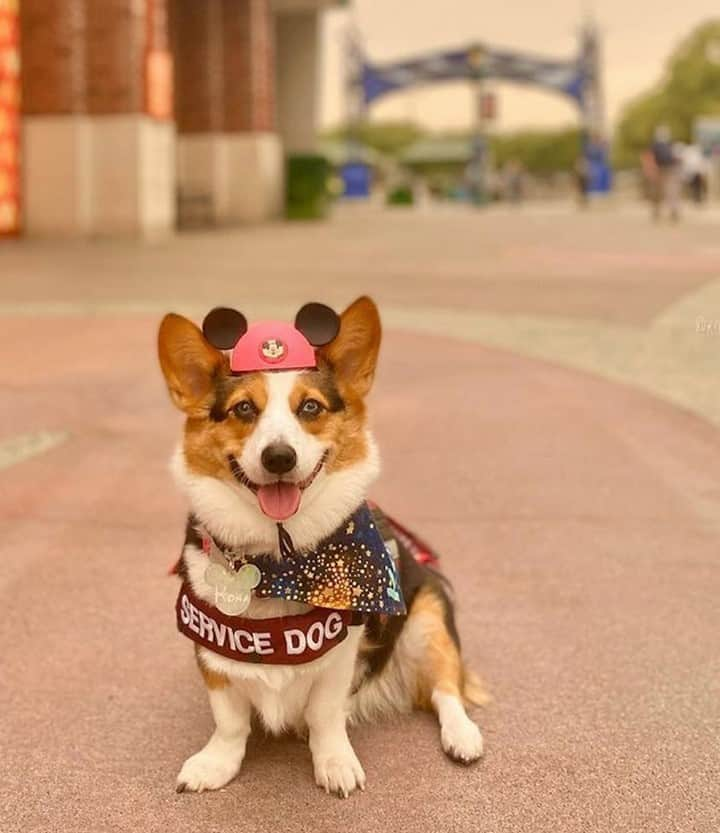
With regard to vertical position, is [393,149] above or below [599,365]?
above

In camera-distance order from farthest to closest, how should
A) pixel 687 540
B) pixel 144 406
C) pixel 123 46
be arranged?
pixel 123 46
pixel 144 406
pixel 687 540

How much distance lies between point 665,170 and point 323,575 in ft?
83.8

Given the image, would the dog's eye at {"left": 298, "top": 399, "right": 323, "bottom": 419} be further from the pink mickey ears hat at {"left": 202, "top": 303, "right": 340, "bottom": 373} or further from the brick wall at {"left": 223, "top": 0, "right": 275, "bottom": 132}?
the brick wall at {"left": 223, "top": 0, "right": 275, "bottom": 132}

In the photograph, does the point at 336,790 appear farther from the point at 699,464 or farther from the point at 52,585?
the point at 699,464

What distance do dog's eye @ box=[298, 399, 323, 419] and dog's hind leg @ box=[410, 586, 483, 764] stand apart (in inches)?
32.7

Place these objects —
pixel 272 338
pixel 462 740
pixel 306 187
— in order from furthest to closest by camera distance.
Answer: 1. pixel 306 187
2. pixel 462 740
3. pixel 272 338

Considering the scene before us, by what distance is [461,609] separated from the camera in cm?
423

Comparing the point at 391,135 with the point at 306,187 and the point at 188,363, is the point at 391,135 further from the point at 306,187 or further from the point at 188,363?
the point at 188,363

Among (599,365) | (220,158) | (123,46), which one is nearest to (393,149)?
(220,158)

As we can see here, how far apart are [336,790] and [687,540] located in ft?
8.93

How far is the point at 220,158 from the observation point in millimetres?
31219

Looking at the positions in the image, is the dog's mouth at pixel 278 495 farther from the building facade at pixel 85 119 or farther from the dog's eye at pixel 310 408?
the building facade at pixel 85 119

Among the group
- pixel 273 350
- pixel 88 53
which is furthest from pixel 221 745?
pixel 88 53

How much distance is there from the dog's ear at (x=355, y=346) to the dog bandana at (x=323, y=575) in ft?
1.14
